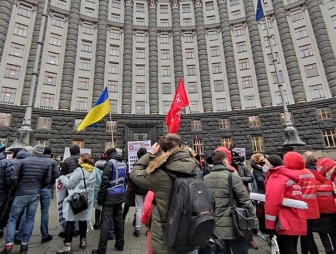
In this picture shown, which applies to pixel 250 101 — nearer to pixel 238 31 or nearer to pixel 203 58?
pixel 203 58

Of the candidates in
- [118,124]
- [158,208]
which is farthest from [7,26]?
[158,208]

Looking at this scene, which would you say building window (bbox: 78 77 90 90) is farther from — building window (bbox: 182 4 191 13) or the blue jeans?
the blue jeans

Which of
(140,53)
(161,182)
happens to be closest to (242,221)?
(161,182)

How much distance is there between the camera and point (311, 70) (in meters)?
21.0

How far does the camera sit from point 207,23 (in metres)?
26.0

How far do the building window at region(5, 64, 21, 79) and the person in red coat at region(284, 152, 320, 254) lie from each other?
80.2ft

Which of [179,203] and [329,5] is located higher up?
[329,5]

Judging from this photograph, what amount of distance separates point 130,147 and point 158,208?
7.95m

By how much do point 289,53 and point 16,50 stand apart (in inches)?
1143

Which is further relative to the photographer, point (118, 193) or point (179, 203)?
point (118, 193)

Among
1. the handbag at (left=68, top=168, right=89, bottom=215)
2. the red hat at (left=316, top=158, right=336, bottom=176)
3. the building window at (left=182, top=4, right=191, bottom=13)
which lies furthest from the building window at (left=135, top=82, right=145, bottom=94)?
the red hat at (left=316, top=158, right=336, bottom=176)

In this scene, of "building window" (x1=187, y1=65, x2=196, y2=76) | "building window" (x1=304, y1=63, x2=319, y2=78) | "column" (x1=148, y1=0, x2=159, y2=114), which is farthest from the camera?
"building window" (x1=187, y1=65, x2=196, y2=76)

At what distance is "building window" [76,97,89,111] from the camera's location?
70.0 ft

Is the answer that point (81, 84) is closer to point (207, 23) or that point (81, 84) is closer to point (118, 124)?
point (118, 124)
